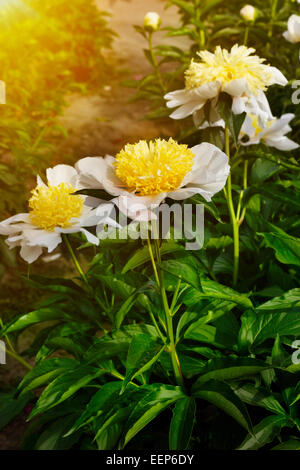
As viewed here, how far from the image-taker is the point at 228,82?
1.16 metres

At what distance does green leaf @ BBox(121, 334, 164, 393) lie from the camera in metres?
1.02

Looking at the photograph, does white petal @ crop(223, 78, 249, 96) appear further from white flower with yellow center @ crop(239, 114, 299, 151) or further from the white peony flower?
the white peony flower

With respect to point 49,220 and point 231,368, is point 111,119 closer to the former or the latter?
point 49,220

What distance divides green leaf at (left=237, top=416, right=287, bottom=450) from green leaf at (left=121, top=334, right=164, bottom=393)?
0.26m

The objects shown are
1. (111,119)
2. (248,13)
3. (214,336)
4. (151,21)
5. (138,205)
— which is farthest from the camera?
(111,119)

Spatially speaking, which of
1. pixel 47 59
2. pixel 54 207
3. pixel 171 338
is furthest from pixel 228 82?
pixel 47 59

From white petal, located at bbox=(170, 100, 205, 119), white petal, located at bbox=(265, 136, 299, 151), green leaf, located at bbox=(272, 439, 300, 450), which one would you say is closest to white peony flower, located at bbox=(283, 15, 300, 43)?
white petal, located at bbox=(265, 136, 299, 151)

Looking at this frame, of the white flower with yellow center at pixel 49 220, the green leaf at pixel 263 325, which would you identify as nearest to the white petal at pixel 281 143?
the green leaf at pixel 263 325

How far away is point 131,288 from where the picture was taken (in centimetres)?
118

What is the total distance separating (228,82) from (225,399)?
682 millimetres

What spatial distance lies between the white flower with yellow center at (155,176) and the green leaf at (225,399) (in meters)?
0.42

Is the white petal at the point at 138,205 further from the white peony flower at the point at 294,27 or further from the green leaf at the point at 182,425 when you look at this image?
the white peony flower at the point at 294,27

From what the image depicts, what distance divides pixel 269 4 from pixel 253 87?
1514 millimetres
